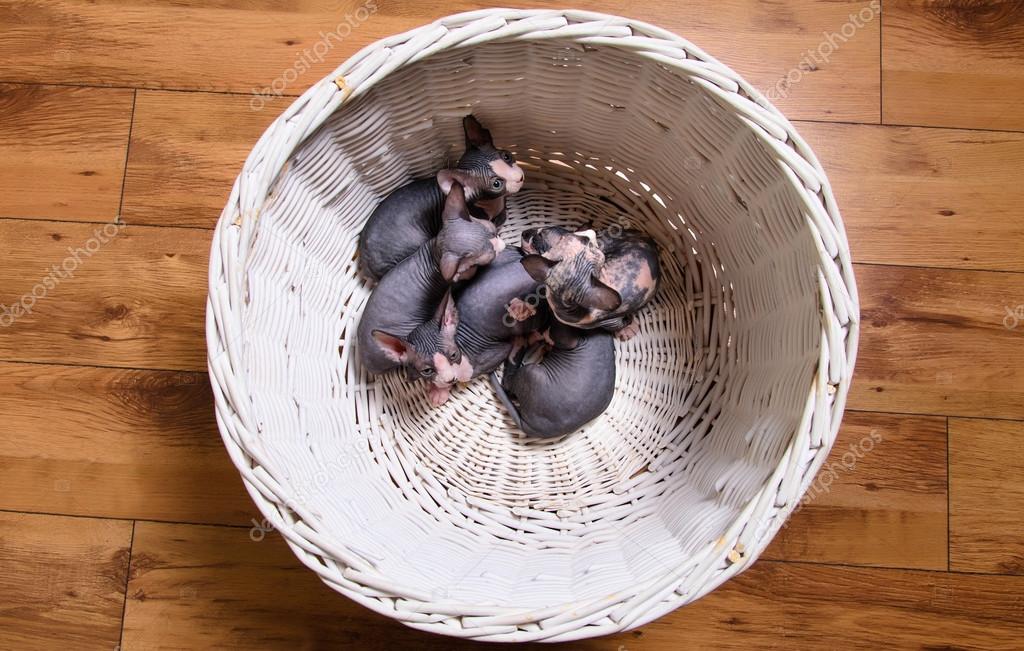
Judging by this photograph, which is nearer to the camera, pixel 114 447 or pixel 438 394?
pixel 438 394

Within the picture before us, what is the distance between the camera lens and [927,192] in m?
1.74

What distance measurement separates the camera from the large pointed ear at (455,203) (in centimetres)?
150

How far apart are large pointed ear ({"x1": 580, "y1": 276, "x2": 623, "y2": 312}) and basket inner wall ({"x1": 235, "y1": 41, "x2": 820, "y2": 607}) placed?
1.10ft

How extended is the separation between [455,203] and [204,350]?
79 centimetres

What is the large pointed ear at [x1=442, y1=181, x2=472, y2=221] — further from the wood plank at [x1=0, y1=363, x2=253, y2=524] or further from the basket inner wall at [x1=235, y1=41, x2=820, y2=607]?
the wood plank at [x1=0, y1=363, x2=253, y2=524]

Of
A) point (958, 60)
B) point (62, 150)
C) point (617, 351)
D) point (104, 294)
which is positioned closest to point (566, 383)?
point (617, 351)

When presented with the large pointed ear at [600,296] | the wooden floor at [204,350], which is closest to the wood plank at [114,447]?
the wooden floor at [204,350]

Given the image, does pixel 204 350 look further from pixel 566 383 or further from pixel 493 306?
pixel 566 383

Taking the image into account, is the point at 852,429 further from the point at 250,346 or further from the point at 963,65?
the point at 250,346

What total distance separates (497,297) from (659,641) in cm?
93

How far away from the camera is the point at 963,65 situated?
176 centimetres

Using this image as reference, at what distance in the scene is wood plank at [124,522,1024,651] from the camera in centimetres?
167

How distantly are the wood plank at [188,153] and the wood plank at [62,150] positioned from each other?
55mm

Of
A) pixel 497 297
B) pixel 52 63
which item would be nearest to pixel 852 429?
pixel 497 297
